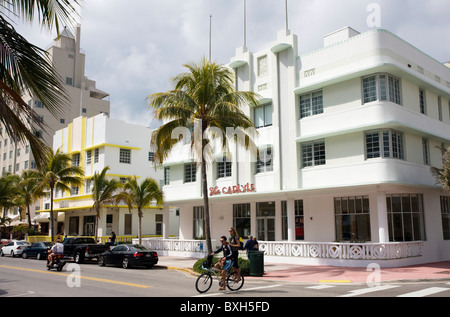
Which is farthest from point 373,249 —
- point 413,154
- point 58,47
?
point 58,47

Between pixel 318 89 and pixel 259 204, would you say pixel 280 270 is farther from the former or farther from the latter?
pixel 318 89

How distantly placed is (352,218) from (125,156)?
2668 centimetres

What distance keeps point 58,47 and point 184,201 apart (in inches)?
2079

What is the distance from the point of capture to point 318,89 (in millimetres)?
23766

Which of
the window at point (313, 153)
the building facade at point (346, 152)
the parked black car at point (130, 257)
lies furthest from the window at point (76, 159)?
the window at point (313, 153)

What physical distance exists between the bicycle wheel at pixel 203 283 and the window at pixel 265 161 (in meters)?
13.2

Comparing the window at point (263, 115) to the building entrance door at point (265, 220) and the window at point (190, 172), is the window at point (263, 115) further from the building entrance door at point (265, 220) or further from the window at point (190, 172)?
the window at point (190, 172)

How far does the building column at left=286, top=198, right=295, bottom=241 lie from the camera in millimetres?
23406

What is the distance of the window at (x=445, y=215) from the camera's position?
24.4 meters

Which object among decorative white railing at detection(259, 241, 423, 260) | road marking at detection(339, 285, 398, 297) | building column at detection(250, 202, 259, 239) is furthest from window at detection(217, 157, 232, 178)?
road marking at detection(339, 285, 398, 297)

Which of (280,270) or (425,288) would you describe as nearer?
(425,288)

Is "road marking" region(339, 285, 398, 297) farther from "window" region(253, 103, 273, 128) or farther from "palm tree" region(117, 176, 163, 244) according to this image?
"palm tree" region(117, 176, 163, 244)

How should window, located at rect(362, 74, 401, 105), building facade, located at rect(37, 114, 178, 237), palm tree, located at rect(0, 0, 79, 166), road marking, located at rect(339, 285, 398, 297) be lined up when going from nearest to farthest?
palm tree, located at rect(0, 0, 79, 166), road marking, located at rect(339, 285, 398, 297), window, located at rect(362, 74, 401, 105), building facade, located at rect(37, 114, 178, 237)

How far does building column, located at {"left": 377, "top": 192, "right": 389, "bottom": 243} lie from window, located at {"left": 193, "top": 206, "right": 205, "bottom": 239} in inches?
559
